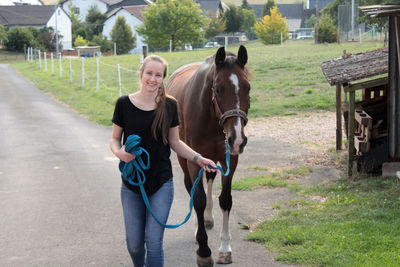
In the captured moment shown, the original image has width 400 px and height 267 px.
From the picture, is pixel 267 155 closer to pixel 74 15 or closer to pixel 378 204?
pixel 378 204

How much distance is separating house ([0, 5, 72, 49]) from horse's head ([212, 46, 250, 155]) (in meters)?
80.2

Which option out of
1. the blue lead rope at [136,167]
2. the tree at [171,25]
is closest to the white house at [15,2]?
the tree at [171,25]

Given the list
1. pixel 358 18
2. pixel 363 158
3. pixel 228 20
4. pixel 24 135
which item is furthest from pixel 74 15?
pixel 363 158

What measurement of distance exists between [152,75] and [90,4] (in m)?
98.2

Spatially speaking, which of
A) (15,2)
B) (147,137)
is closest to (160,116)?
(147,137)

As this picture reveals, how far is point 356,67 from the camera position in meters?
8.49

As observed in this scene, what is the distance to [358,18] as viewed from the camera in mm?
44344

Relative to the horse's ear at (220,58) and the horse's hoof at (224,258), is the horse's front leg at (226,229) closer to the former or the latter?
the horse's hoof at (224,258)

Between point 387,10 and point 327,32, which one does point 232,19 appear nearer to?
point 327,32

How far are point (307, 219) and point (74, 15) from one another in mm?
92403

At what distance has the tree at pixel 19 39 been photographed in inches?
2579

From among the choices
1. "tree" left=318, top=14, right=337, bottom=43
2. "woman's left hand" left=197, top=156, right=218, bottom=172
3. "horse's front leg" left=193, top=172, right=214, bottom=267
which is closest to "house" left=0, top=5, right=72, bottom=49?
"tree" left=318, top=14, right=337, bottom=43

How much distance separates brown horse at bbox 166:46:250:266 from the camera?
4.37m

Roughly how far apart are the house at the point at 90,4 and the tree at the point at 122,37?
Answer: 29523 millimetres
